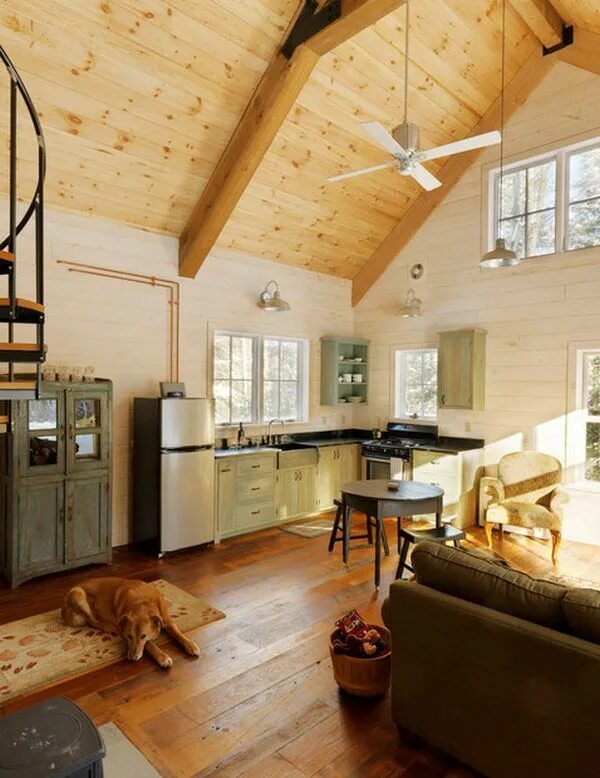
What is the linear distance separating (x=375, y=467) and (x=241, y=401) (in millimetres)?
1874

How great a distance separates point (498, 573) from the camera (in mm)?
2107

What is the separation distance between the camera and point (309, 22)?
3.85m

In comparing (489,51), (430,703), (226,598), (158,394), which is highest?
(489,51)

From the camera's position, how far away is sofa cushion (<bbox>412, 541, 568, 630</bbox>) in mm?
1932

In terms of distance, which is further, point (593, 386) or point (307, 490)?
point (307, 490)

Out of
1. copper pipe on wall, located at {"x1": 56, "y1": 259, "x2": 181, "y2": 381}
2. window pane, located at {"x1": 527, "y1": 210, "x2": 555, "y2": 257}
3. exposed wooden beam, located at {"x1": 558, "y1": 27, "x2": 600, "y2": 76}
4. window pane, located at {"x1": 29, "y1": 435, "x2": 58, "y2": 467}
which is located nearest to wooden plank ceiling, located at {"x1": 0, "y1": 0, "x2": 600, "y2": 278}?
exposed wooden beam, located at {"x1": 558, "y1": 27, "x2": 600, "y2": 76}

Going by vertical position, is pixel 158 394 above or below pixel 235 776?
above

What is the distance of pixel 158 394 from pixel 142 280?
3.84 feet

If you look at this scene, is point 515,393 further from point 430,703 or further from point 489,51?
point 430,703

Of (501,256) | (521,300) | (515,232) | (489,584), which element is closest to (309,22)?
(501,256)

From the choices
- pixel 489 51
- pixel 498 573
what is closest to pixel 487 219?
pixel 489 51

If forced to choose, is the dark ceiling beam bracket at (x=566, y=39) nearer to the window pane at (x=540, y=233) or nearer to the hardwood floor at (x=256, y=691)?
the window pane at (x=540, y=233)

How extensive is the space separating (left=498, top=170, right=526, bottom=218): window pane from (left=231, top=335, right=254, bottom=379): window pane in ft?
10.9

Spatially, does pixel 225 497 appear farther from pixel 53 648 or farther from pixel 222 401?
pixel 53 648
